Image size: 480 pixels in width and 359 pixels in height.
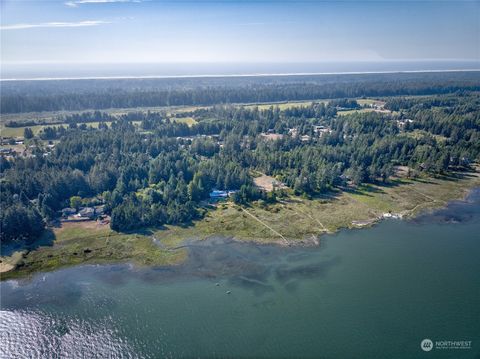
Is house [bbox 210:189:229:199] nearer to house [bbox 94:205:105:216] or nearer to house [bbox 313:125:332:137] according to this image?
house [bbox 94:205:105:216]

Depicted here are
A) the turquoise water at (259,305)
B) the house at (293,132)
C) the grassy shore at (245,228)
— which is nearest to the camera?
the turquoise water at (259,305)

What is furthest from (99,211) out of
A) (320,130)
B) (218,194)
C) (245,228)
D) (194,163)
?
(320,130)

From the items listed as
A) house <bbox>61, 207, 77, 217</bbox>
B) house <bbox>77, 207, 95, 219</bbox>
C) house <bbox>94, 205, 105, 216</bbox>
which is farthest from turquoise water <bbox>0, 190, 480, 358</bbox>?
house <bbox>61, 207, 77, 217</bbox>

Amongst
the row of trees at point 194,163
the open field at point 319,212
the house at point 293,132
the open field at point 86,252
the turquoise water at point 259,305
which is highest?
the house at point 293,132

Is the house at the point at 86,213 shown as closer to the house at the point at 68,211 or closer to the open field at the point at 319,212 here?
the house at the point at 68,211

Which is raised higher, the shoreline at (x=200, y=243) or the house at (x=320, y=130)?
the house at (x=320, y=130)

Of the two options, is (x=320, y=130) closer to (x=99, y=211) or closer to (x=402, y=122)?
(x=402, y=122)

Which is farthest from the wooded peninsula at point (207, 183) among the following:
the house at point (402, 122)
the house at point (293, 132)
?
the house at point (293, 132)

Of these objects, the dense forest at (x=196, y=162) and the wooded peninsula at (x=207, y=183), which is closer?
the wooded peninsula at (x=207, y=183)
